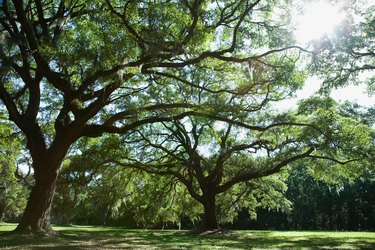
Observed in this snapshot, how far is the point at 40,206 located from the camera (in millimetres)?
11828

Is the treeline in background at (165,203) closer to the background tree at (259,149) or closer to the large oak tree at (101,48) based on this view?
the background tree at (259,149)

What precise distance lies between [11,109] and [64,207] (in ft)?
38.5

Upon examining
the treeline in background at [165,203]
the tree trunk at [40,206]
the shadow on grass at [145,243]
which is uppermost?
the treeline in background at [165,203]

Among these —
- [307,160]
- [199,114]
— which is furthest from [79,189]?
[307,160]

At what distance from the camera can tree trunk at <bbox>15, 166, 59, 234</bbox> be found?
11.5 m

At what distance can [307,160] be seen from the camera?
20109 millimetres

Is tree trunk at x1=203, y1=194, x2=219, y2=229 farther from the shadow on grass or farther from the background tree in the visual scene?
the shadow on grass

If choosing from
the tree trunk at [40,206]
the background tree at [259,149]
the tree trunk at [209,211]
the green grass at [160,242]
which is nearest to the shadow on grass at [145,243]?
the green grass at [160,242]

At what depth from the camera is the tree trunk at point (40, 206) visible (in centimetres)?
1150

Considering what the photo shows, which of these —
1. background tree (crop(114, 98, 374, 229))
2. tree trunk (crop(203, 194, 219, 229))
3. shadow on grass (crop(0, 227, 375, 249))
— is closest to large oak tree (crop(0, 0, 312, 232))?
shadow on grass (crop(0, 227, 375, 249))

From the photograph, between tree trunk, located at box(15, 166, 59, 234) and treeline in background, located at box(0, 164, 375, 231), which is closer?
tree trunk, located at box(15, 166, 59, 234)

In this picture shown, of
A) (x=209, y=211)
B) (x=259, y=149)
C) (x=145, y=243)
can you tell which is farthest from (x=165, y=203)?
(x=145, y=243)

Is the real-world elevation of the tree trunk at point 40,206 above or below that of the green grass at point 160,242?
above

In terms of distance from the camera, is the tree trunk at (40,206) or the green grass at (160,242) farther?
the tree trunk at (40,206)
